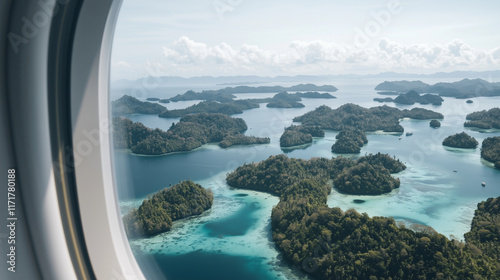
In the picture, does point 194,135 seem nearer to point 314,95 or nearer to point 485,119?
point 314,95

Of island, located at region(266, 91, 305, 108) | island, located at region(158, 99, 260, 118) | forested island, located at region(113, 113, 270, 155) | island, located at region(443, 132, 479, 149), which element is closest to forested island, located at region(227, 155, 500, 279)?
island, located at region(443, 132, 479, 149)

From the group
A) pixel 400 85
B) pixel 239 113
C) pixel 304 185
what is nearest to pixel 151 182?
pixel 304 185

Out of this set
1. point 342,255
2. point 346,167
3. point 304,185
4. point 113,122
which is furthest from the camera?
point 346,167

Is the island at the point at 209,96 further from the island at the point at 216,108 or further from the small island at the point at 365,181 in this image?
the small island at the point at 365,181

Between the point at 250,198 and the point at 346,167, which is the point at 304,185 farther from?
the point at 346,167

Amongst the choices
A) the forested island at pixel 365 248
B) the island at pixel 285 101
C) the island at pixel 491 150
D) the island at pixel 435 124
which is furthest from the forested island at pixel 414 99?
the forested island at pixel 365 248

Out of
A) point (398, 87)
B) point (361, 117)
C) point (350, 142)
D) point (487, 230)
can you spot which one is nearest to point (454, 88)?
point (350, 142)
